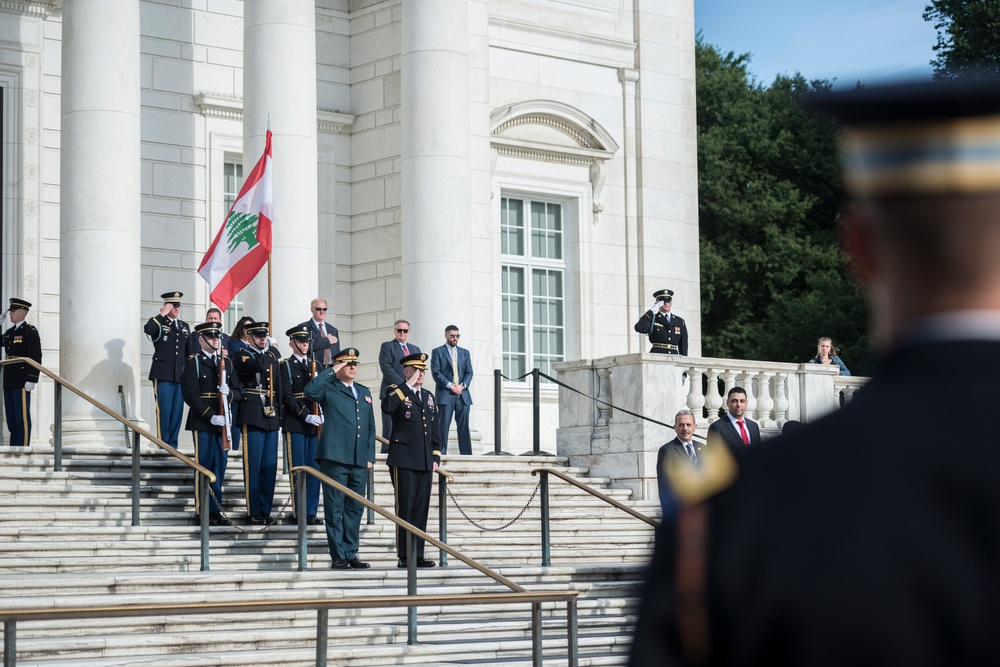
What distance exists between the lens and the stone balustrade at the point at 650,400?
1953cm

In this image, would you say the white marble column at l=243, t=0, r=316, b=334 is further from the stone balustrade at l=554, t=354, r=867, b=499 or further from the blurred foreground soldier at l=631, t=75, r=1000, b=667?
the blurred foreground soldier at l=631, t=75, r=1000, b=667

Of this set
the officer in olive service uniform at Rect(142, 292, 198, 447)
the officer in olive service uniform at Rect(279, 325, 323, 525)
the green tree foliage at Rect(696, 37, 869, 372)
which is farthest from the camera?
the green tree foliage at Rect(696, 37, 869, 372)

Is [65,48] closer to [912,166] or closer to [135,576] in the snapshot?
[135,576]

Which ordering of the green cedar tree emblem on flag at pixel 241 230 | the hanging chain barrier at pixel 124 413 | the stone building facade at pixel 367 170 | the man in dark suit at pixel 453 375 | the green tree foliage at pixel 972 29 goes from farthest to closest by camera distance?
the green tree foliage at pixel 972 29
the man in dark suit at pixel 453 375
the stone building facade at pixel 367 170
the green cedar tree emblem on flag at pixel 241 230
the hanging chain barrier at pixel 124 413

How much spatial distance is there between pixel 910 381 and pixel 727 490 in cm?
22

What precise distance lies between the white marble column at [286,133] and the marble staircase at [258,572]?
12.0 ft

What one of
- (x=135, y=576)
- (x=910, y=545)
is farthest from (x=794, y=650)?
(x=135, y=576)

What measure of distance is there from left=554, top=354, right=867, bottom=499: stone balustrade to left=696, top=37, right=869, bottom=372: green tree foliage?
22.6 metres

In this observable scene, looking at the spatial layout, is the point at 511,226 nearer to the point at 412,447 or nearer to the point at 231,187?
the point at 231,187

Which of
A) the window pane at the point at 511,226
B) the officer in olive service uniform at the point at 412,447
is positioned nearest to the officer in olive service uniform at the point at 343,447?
the officer in olive service uniform at the point at 412,447

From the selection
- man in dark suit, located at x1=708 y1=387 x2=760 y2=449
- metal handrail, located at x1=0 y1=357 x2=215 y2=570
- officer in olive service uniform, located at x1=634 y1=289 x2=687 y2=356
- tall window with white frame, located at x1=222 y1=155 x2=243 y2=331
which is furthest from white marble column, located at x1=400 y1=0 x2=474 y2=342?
man in dark suit, located at x1=708 y1=387 x2=760 y2=449

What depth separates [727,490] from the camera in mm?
1654

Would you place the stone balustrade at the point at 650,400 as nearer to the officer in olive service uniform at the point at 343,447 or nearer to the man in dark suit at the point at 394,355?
the man in dark suit at the point at 394,355

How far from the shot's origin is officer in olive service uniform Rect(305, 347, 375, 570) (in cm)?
1436
